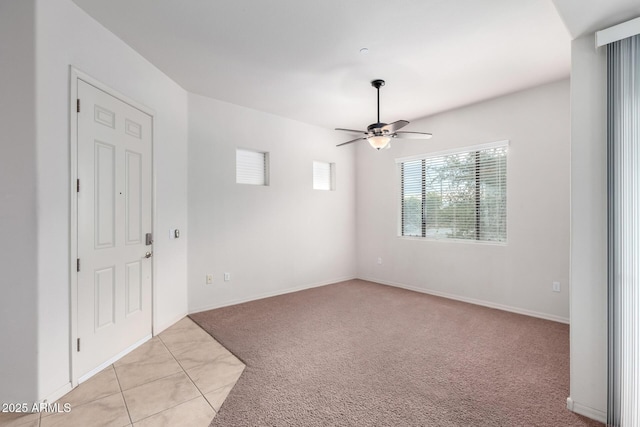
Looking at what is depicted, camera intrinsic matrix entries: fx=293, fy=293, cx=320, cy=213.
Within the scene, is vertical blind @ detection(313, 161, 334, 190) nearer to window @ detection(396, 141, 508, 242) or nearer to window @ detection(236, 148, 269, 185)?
window @ detection(236, 148, 269, 185)

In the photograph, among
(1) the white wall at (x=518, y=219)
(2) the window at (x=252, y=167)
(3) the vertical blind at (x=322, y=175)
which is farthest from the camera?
(3) the vertical blind at (x=322, y=175)

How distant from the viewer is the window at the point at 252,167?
181 inches

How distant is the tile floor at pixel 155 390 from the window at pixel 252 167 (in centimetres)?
248

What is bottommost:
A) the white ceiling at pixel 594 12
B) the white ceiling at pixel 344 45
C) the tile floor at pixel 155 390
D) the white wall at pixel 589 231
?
the tile floor at pixel 155 390

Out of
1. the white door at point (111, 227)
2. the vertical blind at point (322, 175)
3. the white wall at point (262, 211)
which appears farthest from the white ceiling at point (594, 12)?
the vertical blind at point (322, 175)

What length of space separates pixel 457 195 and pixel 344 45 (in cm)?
300

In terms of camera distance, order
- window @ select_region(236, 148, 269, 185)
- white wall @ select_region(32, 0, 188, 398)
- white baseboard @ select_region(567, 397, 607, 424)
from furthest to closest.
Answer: window @ select_region(236, 148, 269, 185) → white wall @ select_region(32, 0, 188, 398) → white baseboard @ select_region(567, 397, 607, 424)

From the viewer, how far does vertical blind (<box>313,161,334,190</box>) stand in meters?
5.70

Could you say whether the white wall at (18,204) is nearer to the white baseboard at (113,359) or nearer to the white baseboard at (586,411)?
the white baseboard at (113,359)

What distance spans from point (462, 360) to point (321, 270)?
3.17 meters

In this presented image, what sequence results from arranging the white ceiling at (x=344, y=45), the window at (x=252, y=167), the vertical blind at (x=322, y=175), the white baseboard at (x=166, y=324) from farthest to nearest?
the vertical blind at (x=322, y=175)
the window at (x=252, y=167)
the white baseboard at (x=166, y=324)
the white ceiling at (x=344, y=45)

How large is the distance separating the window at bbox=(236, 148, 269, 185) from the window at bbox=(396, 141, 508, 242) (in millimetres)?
2442

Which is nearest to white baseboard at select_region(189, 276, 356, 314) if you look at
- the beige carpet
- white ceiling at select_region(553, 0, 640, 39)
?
the beige carpet

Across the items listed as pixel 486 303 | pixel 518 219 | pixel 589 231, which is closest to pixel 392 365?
pixel 589 231
